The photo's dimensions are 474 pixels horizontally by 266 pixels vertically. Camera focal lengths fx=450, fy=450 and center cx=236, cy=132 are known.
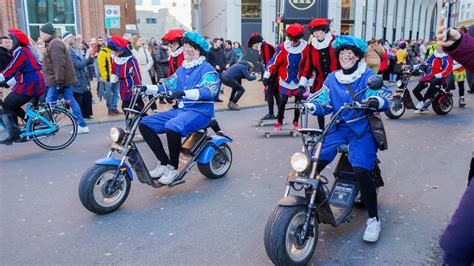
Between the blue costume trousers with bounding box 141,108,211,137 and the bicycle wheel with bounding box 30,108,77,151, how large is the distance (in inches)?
123

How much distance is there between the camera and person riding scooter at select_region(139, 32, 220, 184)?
16.8ft

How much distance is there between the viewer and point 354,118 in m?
4.04

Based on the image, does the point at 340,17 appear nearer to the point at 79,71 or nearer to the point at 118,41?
the point at 79,71

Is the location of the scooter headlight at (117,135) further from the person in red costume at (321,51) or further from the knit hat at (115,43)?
the person in red costume at (321,51)

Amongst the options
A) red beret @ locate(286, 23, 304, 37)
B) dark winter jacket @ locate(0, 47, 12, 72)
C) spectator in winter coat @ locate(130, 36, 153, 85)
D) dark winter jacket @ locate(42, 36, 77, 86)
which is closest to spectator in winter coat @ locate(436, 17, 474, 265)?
red beret @ locate(286, 23, 304, 37)

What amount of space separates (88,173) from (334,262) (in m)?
2.50

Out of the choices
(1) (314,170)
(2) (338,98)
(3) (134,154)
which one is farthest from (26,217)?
(2) (338,98)

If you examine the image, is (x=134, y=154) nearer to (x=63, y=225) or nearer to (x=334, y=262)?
(x=63, y=225)

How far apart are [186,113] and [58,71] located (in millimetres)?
4322

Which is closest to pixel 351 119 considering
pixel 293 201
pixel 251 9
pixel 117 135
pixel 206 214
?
pixel 293 201

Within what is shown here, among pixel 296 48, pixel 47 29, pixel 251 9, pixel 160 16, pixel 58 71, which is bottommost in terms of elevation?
pixel 58 71

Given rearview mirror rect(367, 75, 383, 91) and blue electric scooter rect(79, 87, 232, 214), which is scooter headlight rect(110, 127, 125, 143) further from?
rearview mirror rect(367, 75, 383, 91)

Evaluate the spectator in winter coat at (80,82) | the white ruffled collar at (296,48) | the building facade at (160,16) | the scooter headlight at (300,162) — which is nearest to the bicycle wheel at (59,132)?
the spectator in winter coat at (80,82)

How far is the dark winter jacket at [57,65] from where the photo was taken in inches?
334
